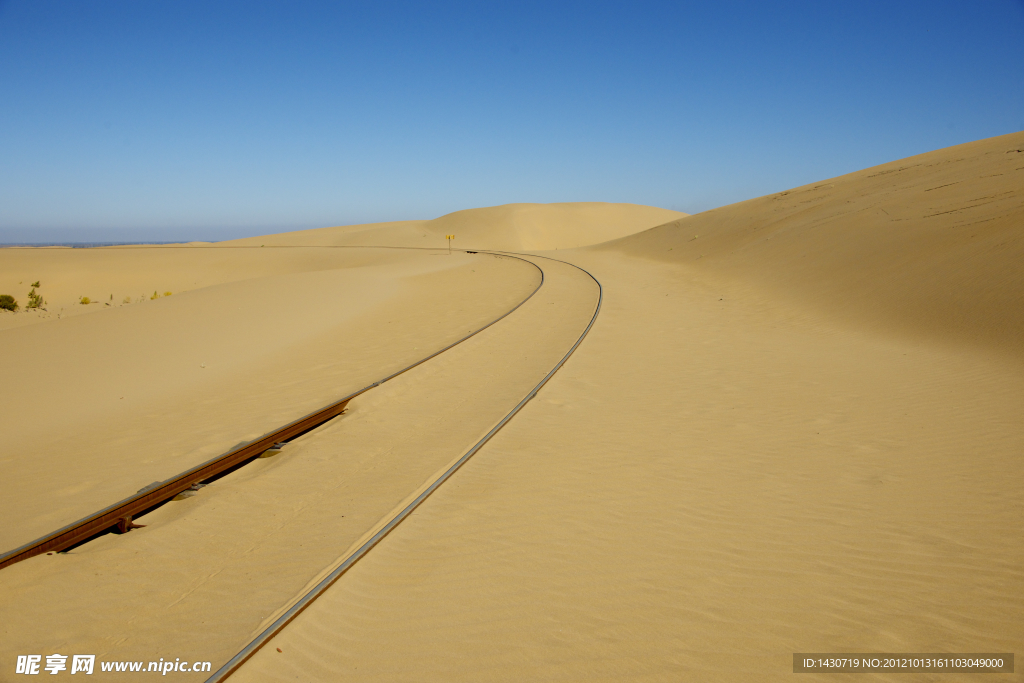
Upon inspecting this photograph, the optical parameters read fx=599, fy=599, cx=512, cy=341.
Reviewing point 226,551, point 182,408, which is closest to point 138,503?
point 226,551

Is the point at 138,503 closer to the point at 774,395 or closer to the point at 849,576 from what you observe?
the point at 849,576

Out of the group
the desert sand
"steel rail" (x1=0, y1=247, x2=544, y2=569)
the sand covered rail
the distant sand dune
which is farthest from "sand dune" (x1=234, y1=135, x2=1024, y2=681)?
the distant sand dune

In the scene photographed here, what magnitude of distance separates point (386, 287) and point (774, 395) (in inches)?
863

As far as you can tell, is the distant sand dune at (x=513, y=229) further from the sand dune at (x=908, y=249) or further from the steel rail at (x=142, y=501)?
the steel rail at (x=142, y=501)

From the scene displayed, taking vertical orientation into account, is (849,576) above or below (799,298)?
below

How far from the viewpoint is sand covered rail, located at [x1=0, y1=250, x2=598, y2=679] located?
14.2ft

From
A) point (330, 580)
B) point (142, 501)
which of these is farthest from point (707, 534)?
point (142, 501)

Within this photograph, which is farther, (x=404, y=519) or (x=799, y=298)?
Result: (x=799, y=298)

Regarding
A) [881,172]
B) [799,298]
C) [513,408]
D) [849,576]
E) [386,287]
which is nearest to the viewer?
[849,576]

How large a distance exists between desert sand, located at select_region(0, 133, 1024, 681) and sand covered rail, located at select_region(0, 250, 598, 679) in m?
0.03

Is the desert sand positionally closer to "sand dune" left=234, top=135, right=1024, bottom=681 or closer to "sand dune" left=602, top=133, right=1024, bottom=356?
"sand dune" left=234, top=135, right=1024, bottom=681

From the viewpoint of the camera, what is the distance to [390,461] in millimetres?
7500

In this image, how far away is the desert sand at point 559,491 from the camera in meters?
4.23

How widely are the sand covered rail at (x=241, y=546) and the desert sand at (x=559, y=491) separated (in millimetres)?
30
